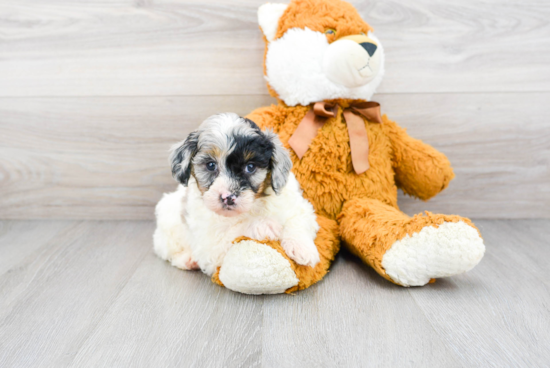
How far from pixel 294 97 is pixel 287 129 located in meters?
0.11

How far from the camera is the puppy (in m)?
0.96

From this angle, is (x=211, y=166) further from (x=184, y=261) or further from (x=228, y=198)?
(x=184, y=261)

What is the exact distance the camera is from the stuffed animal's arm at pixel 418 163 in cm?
137

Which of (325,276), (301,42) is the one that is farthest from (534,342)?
(301,42)

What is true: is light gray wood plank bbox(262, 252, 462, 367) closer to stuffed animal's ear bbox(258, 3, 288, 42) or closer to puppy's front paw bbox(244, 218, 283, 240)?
puppy's front paw bbox(244, 218, 283, 240)

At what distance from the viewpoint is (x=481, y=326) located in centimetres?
90

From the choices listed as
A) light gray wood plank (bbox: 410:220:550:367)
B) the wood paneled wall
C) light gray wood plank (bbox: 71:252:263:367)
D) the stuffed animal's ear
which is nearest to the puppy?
light gray wood plank (bbox: 71:252:263:367)

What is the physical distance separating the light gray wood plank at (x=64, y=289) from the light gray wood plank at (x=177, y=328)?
5 cm

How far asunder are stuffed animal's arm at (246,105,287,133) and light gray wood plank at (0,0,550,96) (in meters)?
0.25

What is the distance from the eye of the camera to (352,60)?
119cm

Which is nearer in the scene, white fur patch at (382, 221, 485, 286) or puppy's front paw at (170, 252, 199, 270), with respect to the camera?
white fur patch at (382, 221, 485, 286)

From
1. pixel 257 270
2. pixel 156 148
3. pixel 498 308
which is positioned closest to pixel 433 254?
pixel 498 308

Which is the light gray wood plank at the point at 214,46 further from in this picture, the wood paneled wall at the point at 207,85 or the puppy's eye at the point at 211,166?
the puppy's eye at the point at 211,166

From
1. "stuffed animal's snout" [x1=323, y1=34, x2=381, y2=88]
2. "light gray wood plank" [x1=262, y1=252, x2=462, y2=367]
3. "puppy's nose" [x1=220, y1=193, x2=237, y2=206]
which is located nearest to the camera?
"light gray wood plank" [x1=262, y1=252, x2=462, y2=367]
